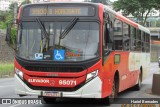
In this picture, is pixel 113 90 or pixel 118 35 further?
pixel 118 35

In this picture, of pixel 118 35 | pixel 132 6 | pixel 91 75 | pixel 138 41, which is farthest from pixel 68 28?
pixel 132 6

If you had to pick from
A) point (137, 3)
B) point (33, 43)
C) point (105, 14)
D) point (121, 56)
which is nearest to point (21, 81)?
point (33, 43)

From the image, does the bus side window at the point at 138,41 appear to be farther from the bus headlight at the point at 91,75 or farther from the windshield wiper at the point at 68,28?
the bus headlight at the point at 91,75

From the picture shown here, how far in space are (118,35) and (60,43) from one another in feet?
10.1

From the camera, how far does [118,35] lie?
13766 millimetres

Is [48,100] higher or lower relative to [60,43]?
lower

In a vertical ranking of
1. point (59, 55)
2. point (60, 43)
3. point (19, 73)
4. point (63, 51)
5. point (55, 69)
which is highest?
point (60, 43)

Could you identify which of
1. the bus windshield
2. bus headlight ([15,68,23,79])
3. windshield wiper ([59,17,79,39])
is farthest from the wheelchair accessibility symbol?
A: bus headlight ([15,68,23,79])

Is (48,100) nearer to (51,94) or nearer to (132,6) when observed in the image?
(51,94)

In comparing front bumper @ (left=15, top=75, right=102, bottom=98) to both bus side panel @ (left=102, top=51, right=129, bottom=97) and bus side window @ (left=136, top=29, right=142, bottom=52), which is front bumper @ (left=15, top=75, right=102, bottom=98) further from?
bus side window @ (left=136, top=29, right=142, bottom=52)

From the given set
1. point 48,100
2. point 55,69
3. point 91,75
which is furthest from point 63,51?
point 48,100

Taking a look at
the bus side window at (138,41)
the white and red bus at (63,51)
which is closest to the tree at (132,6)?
the bus side window at (138,41)

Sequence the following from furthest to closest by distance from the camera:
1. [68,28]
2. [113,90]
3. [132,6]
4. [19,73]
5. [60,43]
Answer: [132,6] → [113,90] → [19,73] → [68,28] → [60,43]

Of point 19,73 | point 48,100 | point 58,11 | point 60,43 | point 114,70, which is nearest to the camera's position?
point 60,43
